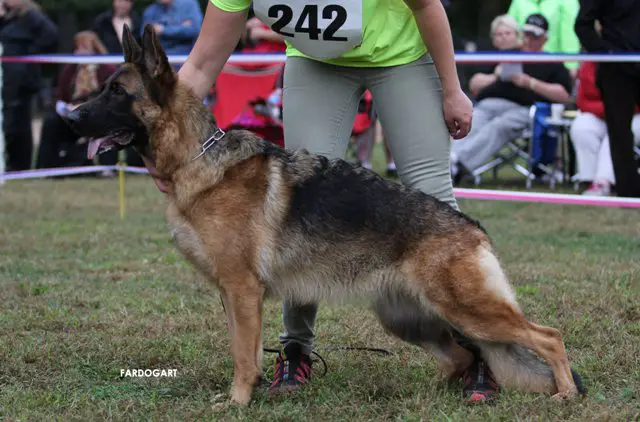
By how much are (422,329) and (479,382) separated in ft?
1.06

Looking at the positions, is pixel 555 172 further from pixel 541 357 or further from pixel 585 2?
pixel 541 357

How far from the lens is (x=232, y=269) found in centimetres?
363

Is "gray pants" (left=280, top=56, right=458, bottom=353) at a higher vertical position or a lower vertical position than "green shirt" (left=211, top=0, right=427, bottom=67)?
lower

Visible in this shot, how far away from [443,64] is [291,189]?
2.70 ft

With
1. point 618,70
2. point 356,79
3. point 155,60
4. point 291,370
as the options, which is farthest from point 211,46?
point 618,70

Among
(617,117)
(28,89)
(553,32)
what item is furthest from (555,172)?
(28,89)

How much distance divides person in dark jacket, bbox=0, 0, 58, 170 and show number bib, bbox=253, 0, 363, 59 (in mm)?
9884

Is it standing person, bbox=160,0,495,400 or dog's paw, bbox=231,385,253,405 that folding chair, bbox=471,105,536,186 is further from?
dog's paw, bbox=231,385,253,405

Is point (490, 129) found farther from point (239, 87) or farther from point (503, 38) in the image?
point (239, 87)

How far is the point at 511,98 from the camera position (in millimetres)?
11375

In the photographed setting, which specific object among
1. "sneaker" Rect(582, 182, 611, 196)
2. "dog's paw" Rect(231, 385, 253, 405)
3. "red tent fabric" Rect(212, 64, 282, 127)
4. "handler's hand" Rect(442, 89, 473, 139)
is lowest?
"sneaker" Rect(582, 182, 611, 196)

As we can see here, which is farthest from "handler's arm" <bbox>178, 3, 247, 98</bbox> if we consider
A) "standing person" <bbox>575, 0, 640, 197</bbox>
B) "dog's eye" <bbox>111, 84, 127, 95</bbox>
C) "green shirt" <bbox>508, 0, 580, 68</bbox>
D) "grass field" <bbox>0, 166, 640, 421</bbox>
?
"green shirt" <bbox>508, 0, 580, 68</bbox>

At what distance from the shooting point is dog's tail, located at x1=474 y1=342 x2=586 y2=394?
374cm

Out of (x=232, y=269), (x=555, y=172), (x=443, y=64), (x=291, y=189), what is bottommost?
(x=555, y=172)
